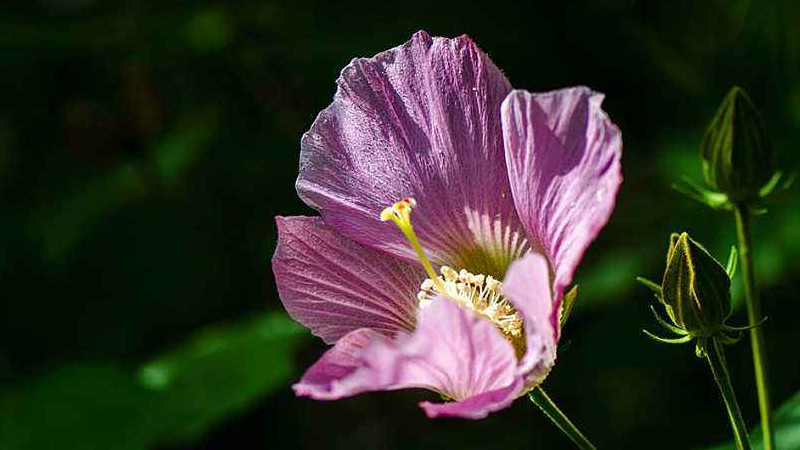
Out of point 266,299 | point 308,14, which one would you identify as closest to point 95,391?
point 266,299

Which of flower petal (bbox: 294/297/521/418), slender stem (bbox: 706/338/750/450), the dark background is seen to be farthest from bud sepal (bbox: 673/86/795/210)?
the dark background

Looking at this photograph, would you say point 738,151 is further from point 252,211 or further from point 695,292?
point 252,211

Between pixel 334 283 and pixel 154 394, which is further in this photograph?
pixel 154 394

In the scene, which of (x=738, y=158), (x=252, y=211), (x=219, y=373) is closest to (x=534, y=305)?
(x=738, y=158)

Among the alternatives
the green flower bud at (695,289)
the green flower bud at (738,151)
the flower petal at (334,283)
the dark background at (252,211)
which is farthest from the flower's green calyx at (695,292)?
the dark background at (252,211)

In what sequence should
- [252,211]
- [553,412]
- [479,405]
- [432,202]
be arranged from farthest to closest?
[252,211], [432,202], [553,412], [479,405]

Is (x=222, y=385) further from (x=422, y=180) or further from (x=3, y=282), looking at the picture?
(x=422, y=180)

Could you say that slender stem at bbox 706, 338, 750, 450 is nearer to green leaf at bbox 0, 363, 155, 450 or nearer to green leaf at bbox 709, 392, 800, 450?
green leaf at bbox 709, 392, 800, 450

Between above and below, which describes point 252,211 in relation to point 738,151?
below
